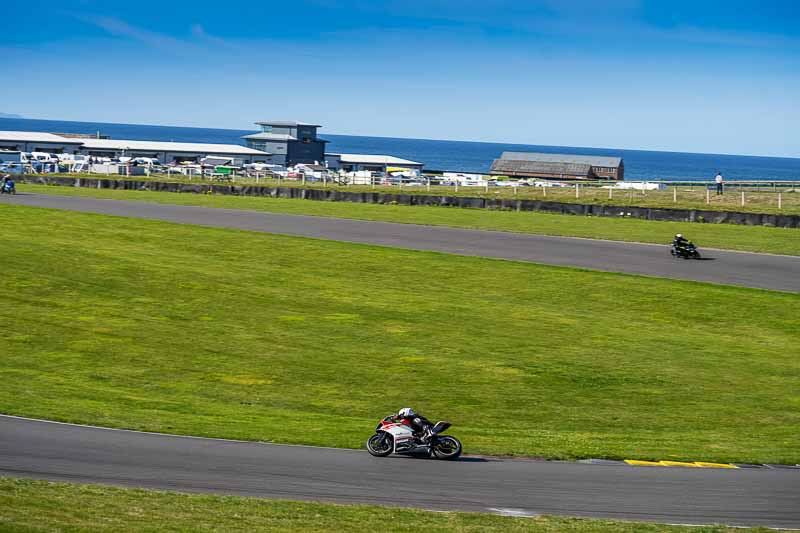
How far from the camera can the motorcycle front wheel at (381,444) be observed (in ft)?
53.3

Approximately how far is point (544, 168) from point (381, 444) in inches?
5520

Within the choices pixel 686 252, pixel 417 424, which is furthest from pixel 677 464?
pixel 686 252

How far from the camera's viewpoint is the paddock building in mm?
151125

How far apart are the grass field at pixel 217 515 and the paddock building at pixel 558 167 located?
136951 millimetres

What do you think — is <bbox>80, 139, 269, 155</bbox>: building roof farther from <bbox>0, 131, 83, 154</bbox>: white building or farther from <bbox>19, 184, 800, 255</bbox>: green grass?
<bbox>19, 184, 800, 255</bbox>: green grass

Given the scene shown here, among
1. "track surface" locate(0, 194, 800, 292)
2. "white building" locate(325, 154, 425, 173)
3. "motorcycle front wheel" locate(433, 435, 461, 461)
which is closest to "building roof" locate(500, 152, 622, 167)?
"white building" locate(325, 154, 425, 173)

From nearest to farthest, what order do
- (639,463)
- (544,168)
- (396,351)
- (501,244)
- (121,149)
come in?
1. (639,463)
2. (396,351)
3. (501,244)
4. (121,149)
5. (544,168)

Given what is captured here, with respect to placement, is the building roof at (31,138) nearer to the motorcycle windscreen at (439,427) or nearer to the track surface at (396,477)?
the track surface at (396,477)

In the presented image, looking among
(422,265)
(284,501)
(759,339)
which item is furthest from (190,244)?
(284,501)

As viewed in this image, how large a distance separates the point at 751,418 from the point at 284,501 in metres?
11.1

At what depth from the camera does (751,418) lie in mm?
20375

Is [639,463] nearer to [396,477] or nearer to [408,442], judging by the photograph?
[408,442]

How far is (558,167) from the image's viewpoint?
152750 mm

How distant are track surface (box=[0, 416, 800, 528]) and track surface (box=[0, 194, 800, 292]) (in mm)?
22869
